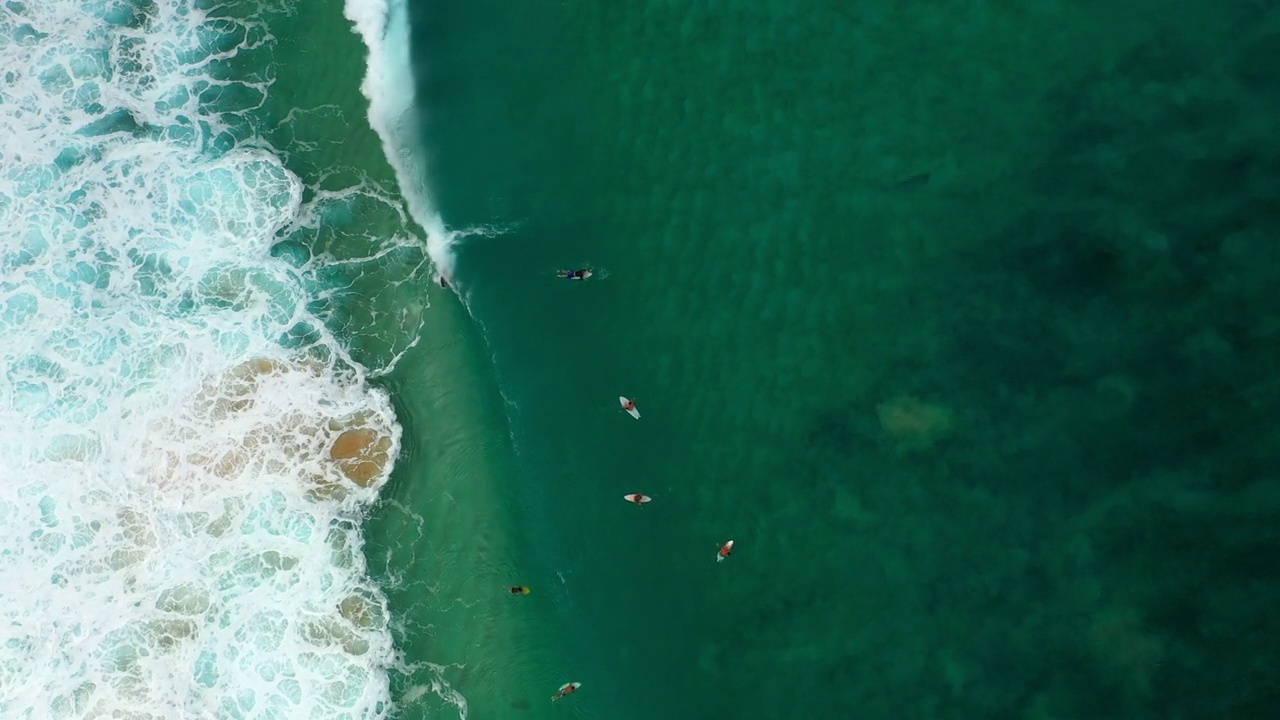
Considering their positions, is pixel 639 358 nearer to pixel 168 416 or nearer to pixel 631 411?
pixel 631 411

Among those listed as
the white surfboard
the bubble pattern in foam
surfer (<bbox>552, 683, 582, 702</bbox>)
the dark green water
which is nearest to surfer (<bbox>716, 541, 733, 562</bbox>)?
the dark green water

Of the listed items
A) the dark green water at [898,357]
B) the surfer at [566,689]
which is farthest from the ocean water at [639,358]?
the surfer at [566,689]

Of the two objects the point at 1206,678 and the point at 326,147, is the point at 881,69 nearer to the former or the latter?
the point at 326,147

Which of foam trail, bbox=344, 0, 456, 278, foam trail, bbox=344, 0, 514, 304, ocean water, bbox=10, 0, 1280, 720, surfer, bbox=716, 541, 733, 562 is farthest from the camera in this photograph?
foam trail, bbox=344, 0, 456, 278

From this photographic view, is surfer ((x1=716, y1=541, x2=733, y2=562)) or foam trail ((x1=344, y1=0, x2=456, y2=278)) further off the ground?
foam trail ((x1=344, y1=0, x2=456, y2=278))

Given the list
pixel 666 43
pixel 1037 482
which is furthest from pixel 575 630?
pixel 666 43

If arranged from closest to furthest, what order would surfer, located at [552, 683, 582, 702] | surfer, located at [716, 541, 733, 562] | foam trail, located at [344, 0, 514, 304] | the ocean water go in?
the ocean water, surfer, located at [716, 541, 733, 562], surfer, located at [552, 683, 582, 702], foam trail, located at [344, 0, 514, 304]

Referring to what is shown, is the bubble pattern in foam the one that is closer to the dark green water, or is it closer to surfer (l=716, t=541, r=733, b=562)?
the dark green water
